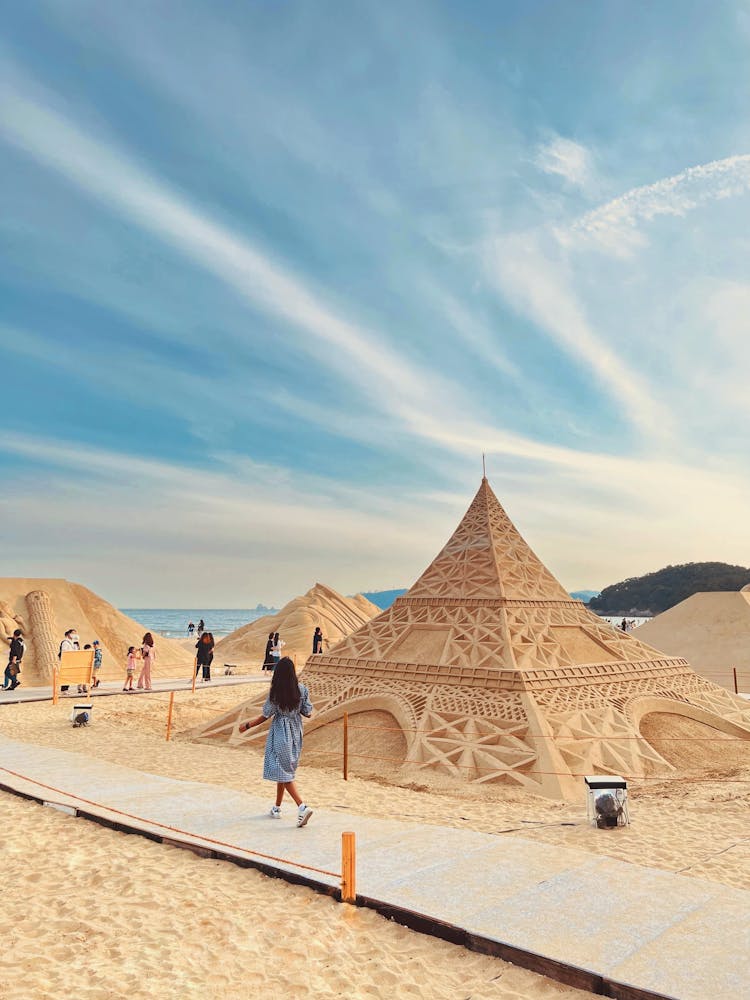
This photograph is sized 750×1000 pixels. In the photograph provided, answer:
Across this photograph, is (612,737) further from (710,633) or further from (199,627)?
(199,627)

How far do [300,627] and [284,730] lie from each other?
32101 mm

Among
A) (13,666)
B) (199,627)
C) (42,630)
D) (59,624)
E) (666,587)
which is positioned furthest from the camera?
(666,587)

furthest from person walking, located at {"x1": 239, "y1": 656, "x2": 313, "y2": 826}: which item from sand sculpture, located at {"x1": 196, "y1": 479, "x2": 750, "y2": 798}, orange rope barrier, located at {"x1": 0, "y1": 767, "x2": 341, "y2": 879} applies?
sand sculpture, located at {"x1": 196, "y1": 479, "x2": 750, "y2": 798}

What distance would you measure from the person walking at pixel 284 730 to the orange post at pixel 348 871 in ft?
6.41

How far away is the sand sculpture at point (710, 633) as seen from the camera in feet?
94.5

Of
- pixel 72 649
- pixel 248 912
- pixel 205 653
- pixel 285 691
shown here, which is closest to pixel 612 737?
pixel 285 691

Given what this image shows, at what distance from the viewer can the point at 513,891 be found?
515 centimetres

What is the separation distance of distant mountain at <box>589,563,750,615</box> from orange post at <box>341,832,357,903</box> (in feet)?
347

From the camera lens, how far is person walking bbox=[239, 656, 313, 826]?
7.06 metres

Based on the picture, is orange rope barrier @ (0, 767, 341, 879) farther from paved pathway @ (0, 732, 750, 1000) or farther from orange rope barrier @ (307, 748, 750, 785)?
orange rope barrier @ (307, 748, 750, 785)

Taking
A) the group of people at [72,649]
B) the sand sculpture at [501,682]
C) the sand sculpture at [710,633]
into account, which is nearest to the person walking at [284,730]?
the sand sculpture at [501,682]

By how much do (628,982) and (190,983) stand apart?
8.70 ft

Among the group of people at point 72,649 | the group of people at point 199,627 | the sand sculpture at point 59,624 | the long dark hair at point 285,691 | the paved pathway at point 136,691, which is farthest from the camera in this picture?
the group of people at point 199,627

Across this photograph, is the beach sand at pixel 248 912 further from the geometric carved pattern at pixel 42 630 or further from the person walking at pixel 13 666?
the geometric carved pattern at pixel 42 630
